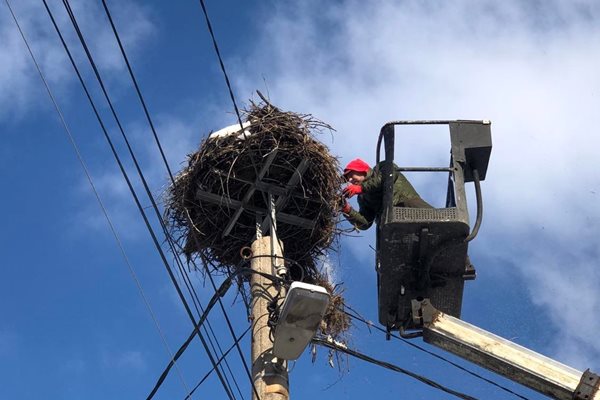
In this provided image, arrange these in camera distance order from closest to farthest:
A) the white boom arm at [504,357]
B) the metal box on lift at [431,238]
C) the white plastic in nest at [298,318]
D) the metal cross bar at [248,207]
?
the white plastic in nest at [298,318]
the white boom arm at [504,357]
the metal box on lift at [431,238]
the metal cross bar at [248,207]

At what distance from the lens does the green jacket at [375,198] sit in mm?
8602

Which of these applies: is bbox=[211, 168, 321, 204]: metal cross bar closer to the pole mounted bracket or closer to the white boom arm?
the white boom arm

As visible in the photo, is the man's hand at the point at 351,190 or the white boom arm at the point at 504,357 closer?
the white boom arm at the point at 504,357

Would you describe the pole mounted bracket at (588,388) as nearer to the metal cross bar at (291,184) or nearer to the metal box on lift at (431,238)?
the metal box on lift at (431,238)

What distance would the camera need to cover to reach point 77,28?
7.49 meters

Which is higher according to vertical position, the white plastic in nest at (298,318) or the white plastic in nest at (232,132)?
the white plastic in nest at (232,132)

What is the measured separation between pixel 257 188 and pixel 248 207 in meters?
0.22

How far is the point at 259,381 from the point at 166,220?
109 inches

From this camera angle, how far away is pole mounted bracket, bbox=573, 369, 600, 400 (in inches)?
274

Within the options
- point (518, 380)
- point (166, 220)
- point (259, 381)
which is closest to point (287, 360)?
point (259, 381)

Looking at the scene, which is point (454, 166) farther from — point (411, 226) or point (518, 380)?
point (518, 380)

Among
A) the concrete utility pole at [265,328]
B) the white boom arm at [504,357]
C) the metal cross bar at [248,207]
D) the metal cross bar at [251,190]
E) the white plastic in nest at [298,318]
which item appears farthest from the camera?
the metal cross bar at [248,207]

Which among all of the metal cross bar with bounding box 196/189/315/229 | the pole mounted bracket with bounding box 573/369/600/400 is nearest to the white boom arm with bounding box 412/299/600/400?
the pole mounted bracket with bounding box 573/369/600/400

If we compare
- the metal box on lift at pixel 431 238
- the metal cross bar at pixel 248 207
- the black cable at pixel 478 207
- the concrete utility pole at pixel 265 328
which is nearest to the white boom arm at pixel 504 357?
the metal box on lift at pixel 431 238
